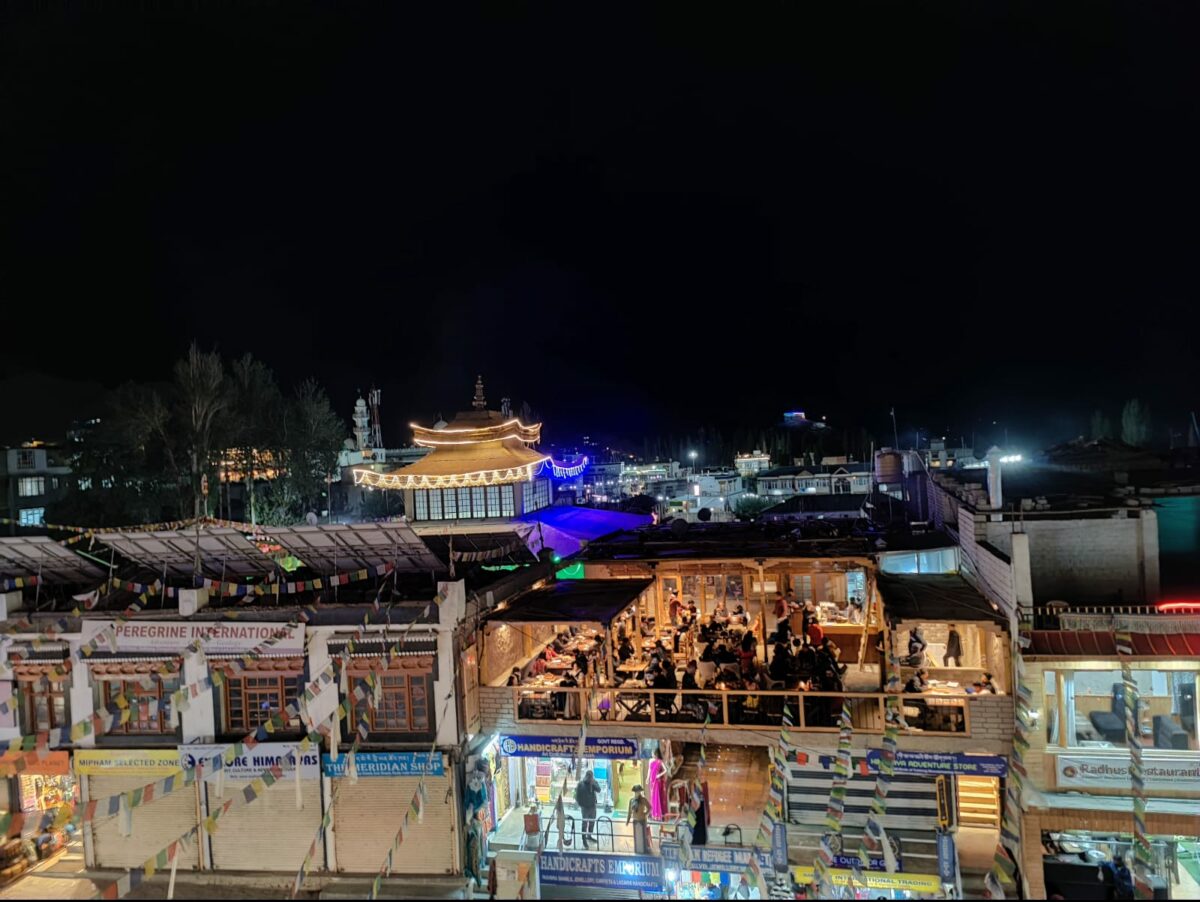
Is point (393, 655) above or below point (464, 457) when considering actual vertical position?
below

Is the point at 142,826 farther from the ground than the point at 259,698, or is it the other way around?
the point at 259,698

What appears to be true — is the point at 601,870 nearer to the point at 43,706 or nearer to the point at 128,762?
the point at 128,762

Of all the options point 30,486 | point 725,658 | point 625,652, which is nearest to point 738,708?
point 725,658

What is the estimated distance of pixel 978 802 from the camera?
1427 centimetres

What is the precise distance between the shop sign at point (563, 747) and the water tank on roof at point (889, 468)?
24.1 m

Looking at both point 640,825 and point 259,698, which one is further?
point 259,698

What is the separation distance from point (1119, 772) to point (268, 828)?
50.4ft

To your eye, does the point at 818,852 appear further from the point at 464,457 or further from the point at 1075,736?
the point at 464,457

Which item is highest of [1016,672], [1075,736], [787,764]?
[1016,672]

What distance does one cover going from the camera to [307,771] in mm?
14211

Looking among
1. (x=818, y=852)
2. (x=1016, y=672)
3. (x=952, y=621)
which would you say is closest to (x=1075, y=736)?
(x=1016, y=672)

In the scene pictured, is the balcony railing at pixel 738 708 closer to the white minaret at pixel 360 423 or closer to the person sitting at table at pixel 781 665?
the person sitting at table at pixel 781 665

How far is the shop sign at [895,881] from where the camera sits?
41.2 feet

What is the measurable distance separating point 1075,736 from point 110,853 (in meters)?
18.6
